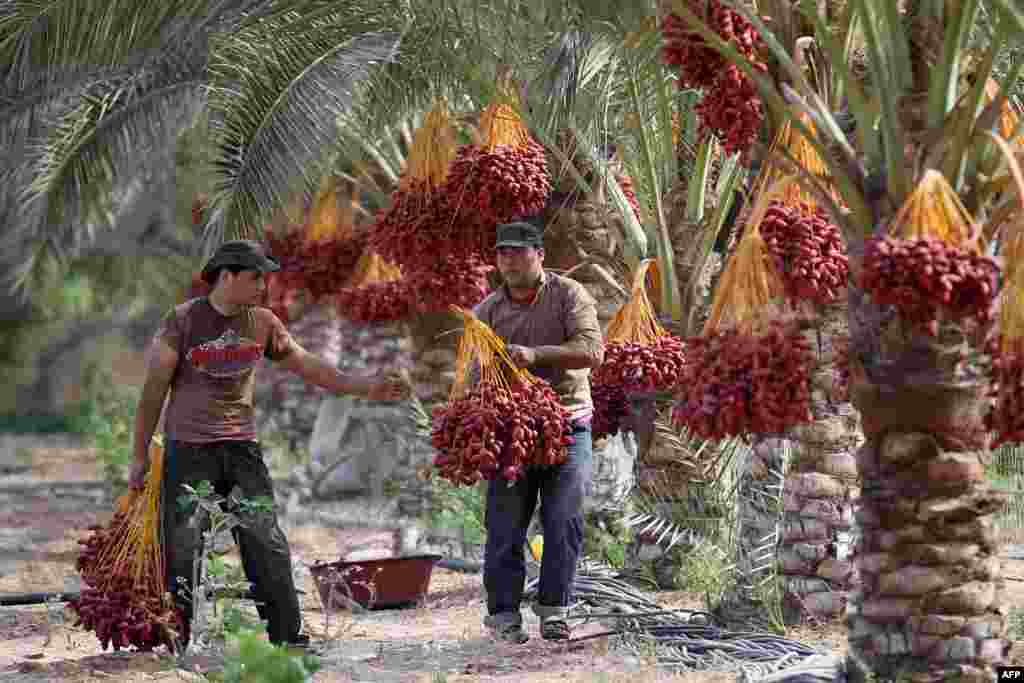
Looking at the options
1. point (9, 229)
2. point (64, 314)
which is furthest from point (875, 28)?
point (64, 314)

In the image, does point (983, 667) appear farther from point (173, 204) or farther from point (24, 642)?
point (173, 204)

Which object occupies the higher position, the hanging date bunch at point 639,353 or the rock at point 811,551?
the hanging date bunch at point 639,353

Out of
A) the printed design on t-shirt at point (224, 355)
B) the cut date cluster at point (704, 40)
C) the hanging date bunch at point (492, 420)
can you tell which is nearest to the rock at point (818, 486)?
the hanging date bunch at point (492, 420)

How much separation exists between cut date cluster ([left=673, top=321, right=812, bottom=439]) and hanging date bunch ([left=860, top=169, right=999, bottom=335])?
1.05ft

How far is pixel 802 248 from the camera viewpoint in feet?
19.8

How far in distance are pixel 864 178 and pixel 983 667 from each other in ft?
5.54

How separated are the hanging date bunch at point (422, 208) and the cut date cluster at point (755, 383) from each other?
3089mm

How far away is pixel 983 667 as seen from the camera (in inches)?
218

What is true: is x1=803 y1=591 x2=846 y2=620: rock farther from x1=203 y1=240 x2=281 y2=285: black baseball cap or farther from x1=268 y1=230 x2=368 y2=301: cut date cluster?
x1=268 y1=230 x2=368 y2=301: cut date cluster

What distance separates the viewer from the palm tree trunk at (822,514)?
7586 mm

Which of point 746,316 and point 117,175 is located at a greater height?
point 117,175

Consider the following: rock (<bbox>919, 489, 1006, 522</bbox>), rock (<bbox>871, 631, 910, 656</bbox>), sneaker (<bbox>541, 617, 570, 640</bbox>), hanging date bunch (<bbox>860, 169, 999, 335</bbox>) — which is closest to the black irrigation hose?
sneaker (<bbox>541, 617, 570, 640</bbox>)

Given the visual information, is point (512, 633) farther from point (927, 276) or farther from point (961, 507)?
point (927, 276)

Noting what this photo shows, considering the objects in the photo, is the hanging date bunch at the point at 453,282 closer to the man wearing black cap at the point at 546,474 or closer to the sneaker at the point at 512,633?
the man wearing black cap at the point at 546,474
